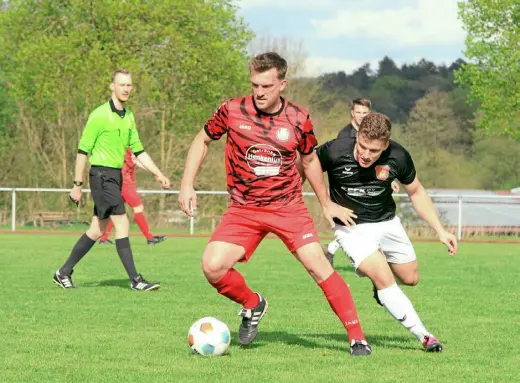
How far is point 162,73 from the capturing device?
123ft

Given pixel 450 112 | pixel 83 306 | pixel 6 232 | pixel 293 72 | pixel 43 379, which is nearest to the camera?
pixel 43 379

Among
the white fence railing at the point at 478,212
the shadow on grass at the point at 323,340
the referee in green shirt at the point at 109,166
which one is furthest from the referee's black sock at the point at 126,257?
the white fence railing at the point at 478,212

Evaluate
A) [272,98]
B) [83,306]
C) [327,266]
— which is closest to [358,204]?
[327,266]

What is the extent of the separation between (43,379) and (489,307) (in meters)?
5.47

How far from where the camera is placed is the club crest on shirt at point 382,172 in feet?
23.5

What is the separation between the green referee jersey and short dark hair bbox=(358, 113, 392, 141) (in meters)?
4.64

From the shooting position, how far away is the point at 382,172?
7.19 meters

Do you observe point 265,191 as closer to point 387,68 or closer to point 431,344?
point 431,344

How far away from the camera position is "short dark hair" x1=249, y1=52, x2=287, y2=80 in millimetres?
6578

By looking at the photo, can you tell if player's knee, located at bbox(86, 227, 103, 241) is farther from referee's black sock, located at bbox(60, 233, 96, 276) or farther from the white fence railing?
the white fence railing

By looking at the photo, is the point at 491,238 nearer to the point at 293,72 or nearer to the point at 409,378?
the point at 293,72

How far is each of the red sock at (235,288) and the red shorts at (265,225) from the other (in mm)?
227

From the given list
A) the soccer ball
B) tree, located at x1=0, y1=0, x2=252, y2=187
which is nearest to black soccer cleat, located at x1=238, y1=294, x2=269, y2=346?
the soccer ball

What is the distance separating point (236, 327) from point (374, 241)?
1547 millimetres
